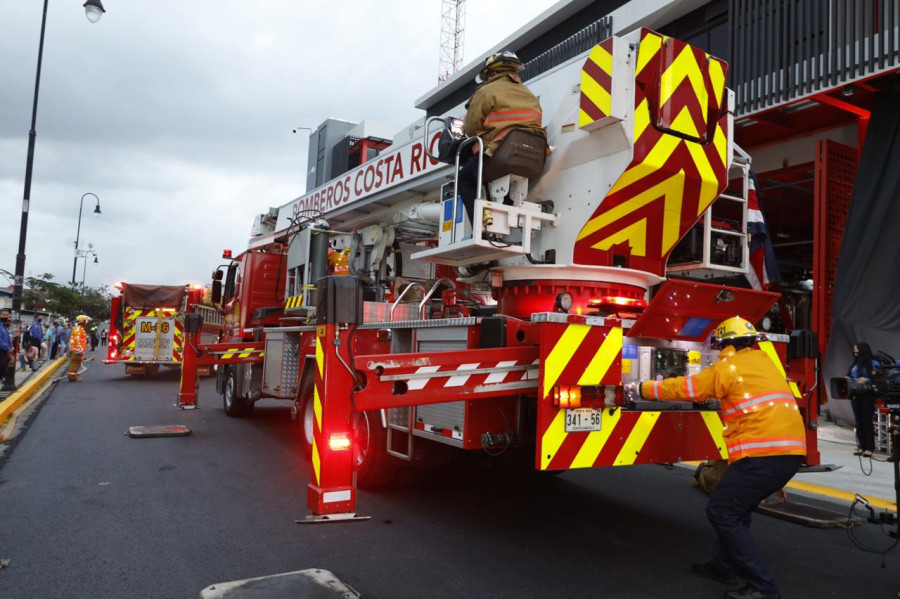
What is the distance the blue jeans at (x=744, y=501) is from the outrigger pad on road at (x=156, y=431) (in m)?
7.02

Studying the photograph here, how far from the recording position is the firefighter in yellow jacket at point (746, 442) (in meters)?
3.68

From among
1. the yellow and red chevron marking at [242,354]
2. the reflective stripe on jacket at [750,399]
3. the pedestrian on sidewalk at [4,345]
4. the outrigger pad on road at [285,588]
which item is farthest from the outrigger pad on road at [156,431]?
the reflective stripe on jacket at [750,399]

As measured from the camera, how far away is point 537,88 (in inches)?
218

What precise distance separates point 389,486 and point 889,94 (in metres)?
9.10

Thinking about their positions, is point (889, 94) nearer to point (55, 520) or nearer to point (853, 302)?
point (853, 302)

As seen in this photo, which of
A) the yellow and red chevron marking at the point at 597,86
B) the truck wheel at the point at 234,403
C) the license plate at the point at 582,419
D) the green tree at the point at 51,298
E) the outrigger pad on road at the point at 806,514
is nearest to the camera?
the license plate at the point at 582,419

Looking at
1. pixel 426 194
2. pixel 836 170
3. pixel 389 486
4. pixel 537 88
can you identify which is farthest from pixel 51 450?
pixel 836 170

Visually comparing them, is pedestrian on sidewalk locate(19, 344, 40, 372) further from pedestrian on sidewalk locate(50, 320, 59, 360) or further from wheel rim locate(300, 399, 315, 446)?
wheel rim locate(300, 399, 315, 446)

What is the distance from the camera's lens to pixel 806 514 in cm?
561

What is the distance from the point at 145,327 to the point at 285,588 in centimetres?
1601

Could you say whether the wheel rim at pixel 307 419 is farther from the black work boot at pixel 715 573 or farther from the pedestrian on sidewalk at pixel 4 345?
the pedestrian on sidewalk at pixel 4 345

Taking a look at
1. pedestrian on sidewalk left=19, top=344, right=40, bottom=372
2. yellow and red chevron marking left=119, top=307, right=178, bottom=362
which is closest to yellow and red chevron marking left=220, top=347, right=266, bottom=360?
yellow and red chevron marking left=119, top=307, right=178, bottom=362

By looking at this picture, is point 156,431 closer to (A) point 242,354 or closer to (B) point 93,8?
(A) point 242,354

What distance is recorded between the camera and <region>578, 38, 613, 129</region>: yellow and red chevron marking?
4520 mm
